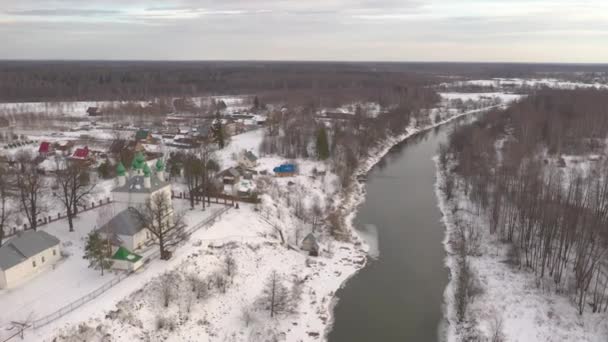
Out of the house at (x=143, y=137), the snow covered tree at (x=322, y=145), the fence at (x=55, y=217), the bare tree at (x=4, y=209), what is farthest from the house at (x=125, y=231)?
the house at (x=143, y=137)

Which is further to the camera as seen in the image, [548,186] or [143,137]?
[143,137]

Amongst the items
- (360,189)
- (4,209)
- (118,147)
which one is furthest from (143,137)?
(360,189)

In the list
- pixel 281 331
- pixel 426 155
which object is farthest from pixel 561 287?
pixel 426 155

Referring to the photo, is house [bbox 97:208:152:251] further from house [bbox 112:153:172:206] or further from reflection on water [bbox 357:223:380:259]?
reflection on water [bbox 357:223:380:259]

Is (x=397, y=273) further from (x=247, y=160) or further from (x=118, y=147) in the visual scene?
(x=118, y=147)

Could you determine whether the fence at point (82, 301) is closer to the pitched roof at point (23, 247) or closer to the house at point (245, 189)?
the pitched roof at point (23, 247)
